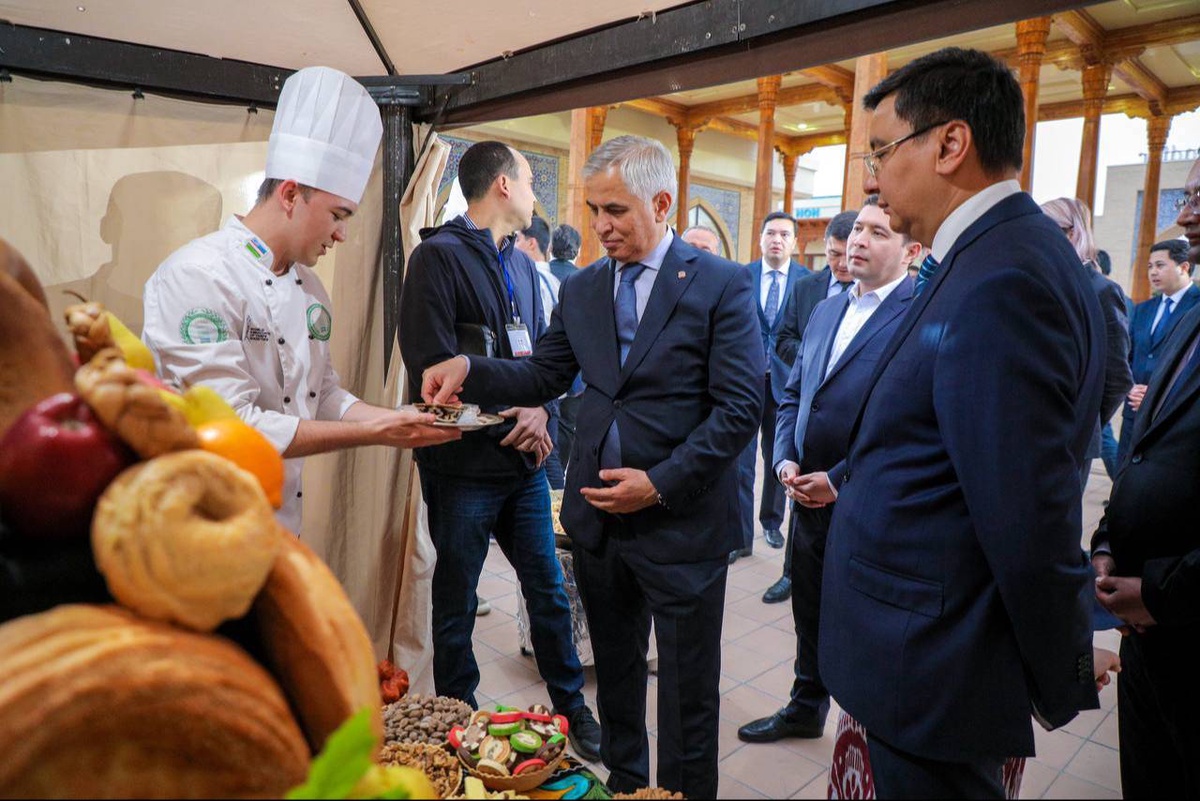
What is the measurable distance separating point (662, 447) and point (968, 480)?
3.21 ft

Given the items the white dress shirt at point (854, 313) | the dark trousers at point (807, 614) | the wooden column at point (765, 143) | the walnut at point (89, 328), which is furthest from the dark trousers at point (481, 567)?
the wooden column at point (765, 143)

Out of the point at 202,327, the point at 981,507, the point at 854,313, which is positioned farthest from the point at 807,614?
the point at 202,327

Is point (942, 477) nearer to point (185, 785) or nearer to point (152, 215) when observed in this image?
point (185, 785)

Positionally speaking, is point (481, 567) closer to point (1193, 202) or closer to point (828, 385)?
point (828, 385)

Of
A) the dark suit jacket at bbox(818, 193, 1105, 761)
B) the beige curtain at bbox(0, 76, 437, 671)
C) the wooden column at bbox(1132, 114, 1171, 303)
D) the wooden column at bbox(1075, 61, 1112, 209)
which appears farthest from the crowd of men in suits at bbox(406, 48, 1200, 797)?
the wooden column at bbox(1132, 114, 1171, 303)

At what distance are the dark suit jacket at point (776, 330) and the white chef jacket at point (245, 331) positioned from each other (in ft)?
9.60

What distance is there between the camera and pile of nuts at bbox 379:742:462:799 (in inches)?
61.0

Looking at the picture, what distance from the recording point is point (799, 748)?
2910 mm

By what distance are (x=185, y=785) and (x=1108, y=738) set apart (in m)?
3.56

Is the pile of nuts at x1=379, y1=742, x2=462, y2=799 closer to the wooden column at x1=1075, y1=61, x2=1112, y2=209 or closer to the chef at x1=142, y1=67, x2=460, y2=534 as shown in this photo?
the chef at x1=142, y1=67, x2=460, y2=534

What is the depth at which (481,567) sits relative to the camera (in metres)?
2.83

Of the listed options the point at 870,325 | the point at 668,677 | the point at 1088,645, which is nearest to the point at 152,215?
the point at 668,677

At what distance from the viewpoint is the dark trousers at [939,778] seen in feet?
4.46

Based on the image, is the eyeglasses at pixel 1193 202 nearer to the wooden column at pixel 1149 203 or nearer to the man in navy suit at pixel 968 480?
the man in navy suit at pixel 968 480
